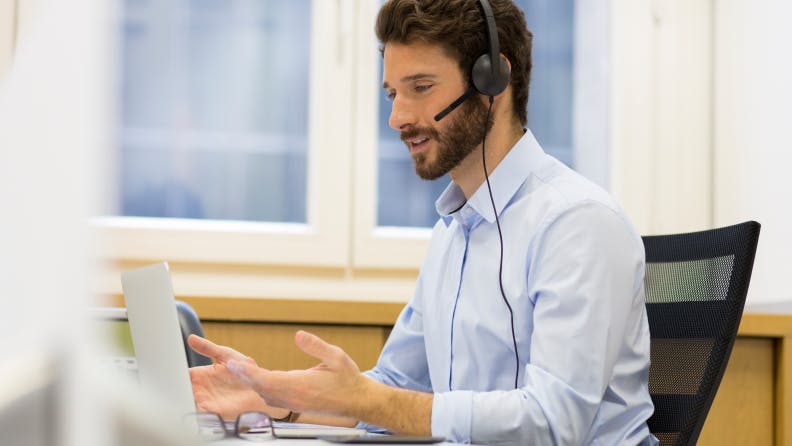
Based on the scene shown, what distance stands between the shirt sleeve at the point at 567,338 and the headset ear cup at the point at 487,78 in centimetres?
27

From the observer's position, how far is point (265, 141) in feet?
8.27

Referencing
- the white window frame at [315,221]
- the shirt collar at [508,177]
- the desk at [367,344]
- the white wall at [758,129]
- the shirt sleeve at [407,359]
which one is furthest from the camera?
the white window frame at [315,221]

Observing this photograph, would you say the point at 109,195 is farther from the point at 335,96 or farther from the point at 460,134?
the point at 335,96

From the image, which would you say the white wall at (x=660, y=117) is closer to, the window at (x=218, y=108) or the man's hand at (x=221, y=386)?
the window at (x=218, y=108)

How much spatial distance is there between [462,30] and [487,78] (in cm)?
10

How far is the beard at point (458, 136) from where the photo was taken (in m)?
1.47

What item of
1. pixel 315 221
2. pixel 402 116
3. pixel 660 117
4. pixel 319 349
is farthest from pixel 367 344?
pixel 660 117

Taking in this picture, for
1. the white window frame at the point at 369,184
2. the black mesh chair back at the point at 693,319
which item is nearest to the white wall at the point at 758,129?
the white window frame at the point at 369,184

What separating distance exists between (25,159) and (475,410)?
36.3 inches

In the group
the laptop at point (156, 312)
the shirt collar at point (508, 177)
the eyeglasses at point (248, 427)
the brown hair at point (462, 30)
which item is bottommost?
the eyeglasses at point (248, 427)

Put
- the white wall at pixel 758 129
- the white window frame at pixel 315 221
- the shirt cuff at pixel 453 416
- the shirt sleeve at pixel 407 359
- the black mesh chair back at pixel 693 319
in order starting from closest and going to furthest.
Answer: the shirt cuff at pixel 453 416 < the black mesh chair back at pixel 693 319 < the shirt sleeve at pixel 407 359 < the white wall at pixel 758 129 < the white window frame at pixel 315 221

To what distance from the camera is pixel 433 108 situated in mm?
1484

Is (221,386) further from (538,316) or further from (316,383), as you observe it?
(538,316)

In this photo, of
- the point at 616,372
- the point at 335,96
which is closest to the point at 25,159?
the point at 616,372
